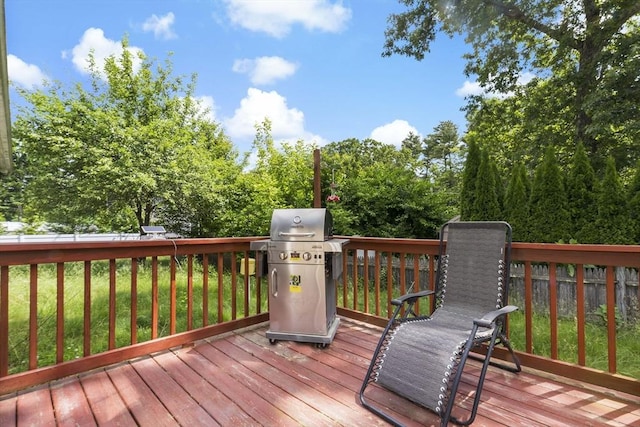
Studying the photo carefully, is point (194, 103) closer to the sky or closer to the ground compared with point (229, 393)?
closer to the sky

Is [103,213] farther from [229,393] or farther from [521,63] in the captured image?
[521,63]

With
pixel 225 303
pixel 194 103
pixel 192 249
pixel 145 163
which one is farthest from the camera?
pixel 194 103

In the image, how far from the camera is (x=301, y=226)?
9.01 feet

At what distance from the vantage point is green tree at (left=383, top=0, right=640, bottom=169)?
626 centimetres

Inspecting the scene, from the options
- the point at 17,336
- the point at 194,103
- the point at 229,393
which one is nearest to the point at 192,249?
the point at 229,393

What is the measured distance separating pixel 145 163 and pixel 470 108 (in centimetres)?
917

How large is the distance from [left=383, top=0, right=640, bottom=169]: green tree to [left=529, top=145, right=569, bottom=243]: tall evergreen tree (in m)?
1.62

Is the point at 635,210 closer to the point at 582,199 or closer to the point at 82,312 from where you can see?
the point at 582,199

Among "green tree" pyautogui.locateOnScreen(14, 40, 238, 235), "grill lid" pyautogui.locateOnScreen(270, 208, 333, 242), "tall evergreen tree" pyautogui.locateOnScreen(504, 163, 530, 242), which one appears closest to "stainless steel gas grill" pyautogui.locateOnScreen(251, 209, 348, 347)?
"grill lid" pyautogui.locateOnScreen(270, 208, 333, 242)

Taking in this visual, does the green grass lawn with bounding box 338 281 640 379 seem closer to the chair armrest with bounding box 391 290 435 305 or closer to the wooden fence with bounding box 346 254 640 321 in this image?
the wooden fence with bounding box 346 254 640 321

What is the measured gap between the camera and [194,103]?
34.6 ft

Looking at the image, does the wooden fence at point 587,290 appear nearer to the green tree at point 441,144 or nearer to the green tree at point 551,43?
the green tree at point 551,43

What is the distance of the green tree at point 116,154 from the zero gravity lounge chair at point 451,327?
731 centimetres

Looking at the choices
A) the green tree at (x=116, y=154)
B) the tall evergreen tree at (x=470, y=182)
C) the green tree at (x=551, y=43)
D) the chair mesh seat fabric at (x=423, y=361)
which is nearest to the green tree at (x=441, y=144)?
the green tree at (x=551, y=43)
